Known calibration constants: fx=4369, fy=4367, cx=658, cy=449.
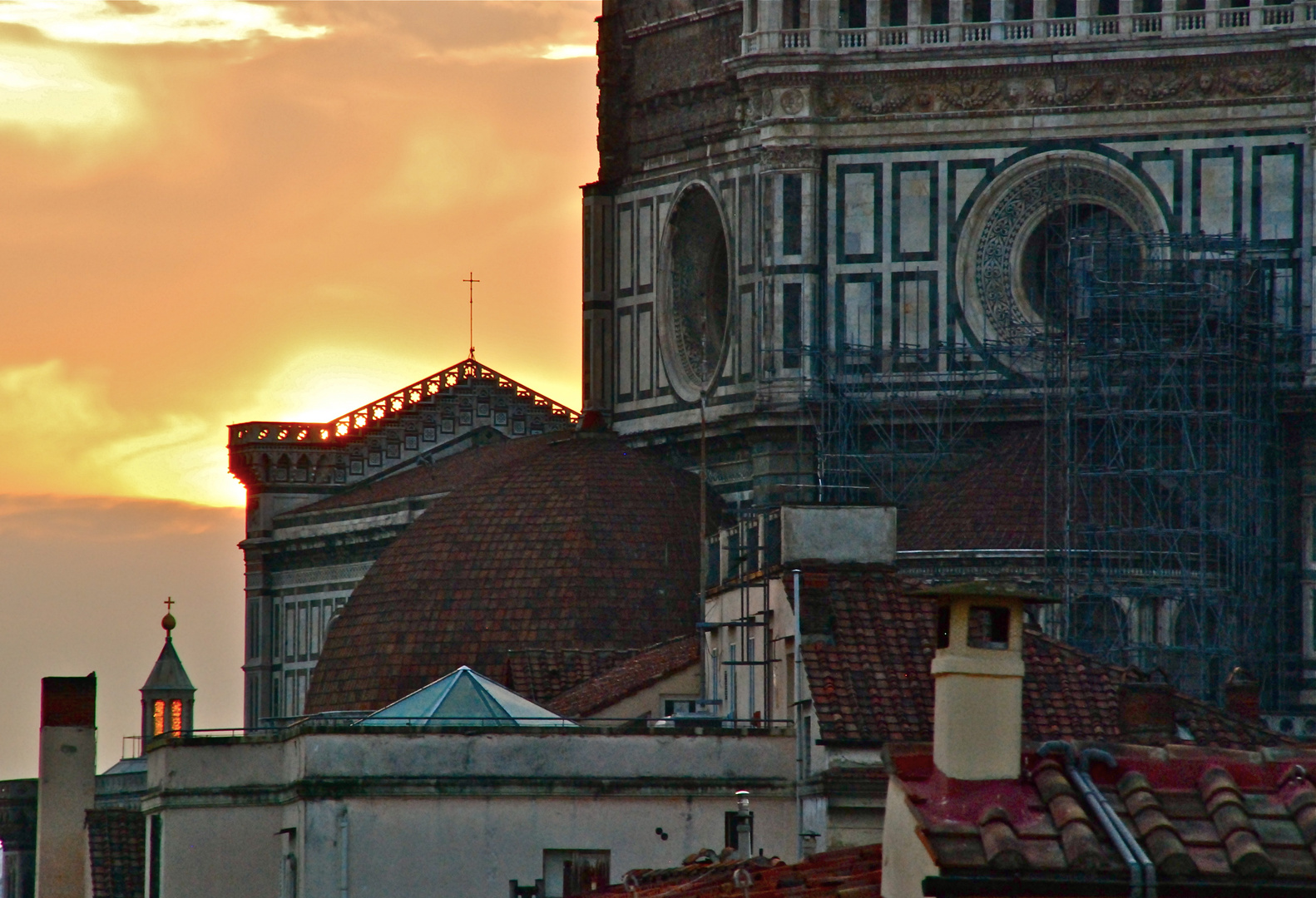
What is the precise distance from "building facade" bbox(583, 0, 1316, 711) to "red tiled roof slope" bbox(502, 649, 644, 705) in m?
4.45

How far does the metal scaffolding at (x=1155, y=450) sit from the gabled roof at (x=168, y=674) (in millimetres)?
39094

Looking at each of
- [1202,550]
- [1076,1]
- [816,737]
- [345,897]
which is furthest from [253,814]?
[1076,1]

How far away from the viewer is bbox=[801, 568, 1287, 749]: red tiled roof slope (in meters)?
47.4

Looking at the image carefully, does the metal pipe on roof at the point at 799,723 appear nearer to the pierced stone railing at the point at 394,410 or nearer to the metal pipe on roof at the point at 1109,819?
the metal pipe on roof at the point at 1109,819

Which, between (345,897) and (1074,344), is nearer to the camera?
(345,897)

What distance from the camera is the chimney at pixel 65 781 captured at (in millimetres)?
72000

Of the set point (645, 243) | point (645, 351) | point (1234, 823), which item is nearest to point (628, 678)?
point (645, 351)

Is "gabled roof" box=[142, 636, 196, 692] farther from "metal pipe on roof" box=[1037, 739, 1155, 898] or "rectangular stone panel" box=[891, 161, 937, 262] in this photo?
"metal pipe on roof" box=[1037, 739, 1155, 898]

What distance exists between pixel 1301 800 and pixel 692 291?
51254mm

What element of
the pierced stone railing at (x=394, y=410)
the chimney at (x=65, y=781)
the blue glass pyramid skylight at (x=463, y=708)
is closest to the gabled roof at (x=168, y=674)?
the pierced stone railing at (x=394, y=410)

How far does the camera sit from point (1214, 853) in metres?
25.3

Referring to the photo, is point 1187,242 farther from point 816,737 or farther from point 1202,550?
point 816,737

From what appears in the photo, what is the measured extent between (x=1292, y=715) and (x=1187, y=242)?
765 centimetres

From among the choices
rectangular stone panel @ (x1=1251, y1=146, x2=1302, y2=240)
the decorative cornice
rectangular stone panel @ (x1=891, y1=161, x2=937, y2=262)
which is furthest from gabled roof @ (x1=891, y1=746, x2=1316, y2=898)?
rectangular stone panel @ (x1=891, y1=161, x2=937, y2=262)
